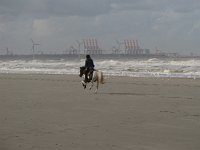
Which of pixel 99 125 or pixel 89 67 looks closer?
pixel 99 125

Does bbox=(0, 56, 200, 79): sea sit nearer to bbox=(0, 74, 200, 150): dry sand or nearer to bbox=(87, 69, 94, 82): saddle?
bbox=(87, 69, 94, 82): saddle

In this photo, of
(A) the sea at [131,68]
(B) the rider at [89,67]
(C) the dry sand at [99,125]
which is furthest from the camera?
Answer: (A) the sea at [131,68]

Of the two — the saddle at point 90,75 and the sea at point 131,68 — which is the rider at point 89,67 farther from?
the sea at point 131,68

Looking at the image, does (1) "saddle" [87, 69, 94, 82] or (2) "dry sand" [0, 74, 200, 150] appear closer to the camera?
(2) "dry sand" [0, 74, 200, 150]

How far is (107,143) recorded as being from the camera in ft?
26.4

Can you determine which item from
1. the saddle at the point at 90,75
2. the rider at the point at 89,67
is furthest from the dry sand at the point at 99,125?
the saddle at the point at 90,75

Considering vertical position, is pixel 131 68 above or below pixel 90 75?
below

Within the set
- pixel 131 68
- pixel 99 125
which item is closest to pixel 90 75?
pixel 99 125

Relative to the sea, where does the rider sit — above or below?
above

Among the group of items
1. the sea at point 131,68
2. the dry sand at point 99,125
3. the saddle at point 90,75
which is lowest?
the sea at point 131,68

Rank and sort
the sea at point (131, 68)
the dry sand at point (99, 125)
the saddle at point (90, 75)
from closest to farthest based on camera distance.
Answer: the dry sand at point (99, 125) → the saddle at point (90, 75) → the sea at point (131, 68)

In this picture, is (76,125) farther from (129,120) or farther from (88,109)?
(88,109)

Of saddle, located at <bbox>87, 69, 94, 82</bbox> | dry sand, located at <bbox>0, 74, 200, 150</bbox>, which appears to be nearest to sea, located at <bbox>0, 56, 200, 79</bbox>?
saddle, located at <bbox>87, 69, 94, 82</bbox>

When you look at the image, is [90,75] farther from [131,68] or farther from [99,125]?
[131,68]
